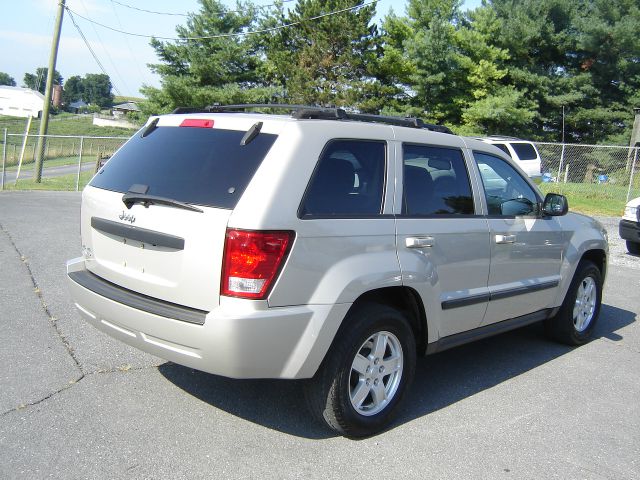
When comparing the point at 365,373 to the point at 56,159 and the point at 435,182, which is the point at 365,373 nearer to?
the point at 435,182

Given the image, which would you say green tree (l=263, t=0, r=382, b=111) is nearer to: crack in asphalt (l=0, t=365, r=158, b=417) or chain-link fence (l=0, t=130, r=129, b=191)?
chain-link fence (l=0, t=130, r=129, b=191)

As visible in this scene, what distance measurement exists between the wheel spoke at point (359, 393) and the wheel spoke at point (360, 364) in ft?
0.23

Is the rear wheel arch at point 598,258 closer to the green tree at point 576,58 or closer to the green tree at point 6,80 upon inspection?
the green tree at point 576,58

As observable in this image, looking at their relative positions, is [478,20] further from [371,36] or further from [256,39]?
[256,39]

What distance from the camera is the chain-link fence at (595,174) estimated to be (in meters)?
20.8

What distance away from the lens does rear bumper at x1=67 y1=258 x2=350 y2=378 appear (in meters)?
3.19

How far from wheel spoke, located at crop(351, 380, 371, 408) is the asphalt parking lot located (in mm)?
233

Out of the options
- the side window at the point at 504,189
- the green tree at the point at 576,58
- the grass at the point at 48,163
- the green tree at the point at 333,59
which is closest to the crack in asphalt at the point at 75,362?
the side window at the point at 504,189

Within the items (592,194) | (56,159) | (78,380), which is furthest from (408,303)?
(56,159)

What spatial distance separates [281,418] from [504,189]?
2.53 metres

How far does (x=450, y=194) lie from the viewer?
4441mm

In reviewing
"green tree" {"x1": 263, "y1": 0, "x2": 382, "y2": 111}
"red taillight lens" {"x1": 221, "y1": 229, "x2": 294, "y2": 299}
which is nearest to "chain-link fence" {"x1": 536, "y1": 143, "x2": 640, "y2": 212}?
"green tree" {"x1": 263, "y1": 0, "x2": 382, "y2": 111}

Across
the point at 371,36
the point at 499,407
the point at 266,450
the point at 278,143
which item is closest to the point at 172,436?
the point at 266,450

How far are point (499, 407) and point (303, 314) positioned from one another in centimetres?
180
